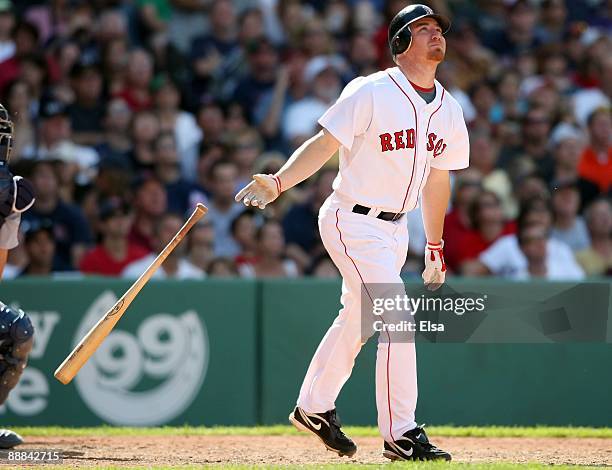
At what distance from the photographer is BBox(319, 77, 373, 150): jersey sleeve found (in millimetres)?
6090

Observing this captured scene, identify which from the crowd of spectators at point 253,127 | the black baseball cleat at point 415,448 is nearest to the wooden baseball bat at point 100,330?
the black baseball cleat at point 415,448

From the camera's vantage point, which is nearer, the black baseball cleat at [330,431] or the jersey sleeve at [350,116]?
the jersey sleeve at [350,116]

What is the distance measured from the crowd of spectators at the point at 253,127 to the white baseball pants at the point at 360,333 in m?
4.01

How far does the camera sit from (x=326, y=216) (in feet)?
20.8

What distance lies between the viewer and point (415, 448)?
6.02 m

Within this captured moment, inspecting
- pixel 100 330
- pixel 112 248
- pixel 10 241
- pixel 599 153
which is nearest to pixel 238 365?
pixel 112 248

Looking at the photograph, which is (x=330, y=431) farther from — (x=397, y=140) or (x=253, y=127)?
(x=253, y=127)

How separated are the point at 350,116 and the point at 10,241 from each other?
6.79ft

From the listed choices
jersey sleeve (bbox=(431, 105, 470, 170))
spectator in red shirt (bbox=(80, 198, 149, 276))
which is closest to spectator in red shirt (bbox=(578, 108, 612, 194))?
spectator in red shirt (bbox=(80, 198, 149, 276))

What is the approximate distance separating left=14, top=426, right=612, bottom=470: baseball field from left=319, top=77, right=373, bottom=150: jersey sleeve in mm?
1694

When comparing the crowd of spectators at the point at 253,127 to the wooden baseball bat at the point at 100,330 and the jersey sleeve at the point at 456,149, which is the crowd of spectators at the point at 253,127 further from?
the jersey sleeve at the point at 456,149

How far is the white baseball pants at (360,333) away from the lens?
6.05 meters

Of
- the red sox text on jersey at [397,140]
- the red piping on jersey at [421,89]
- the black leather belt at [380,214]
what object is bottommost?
the black leather belt at [380,214]

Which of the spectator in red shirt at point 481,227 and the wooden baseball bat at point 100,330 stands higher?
the spectator in red shirt at point 481,227
